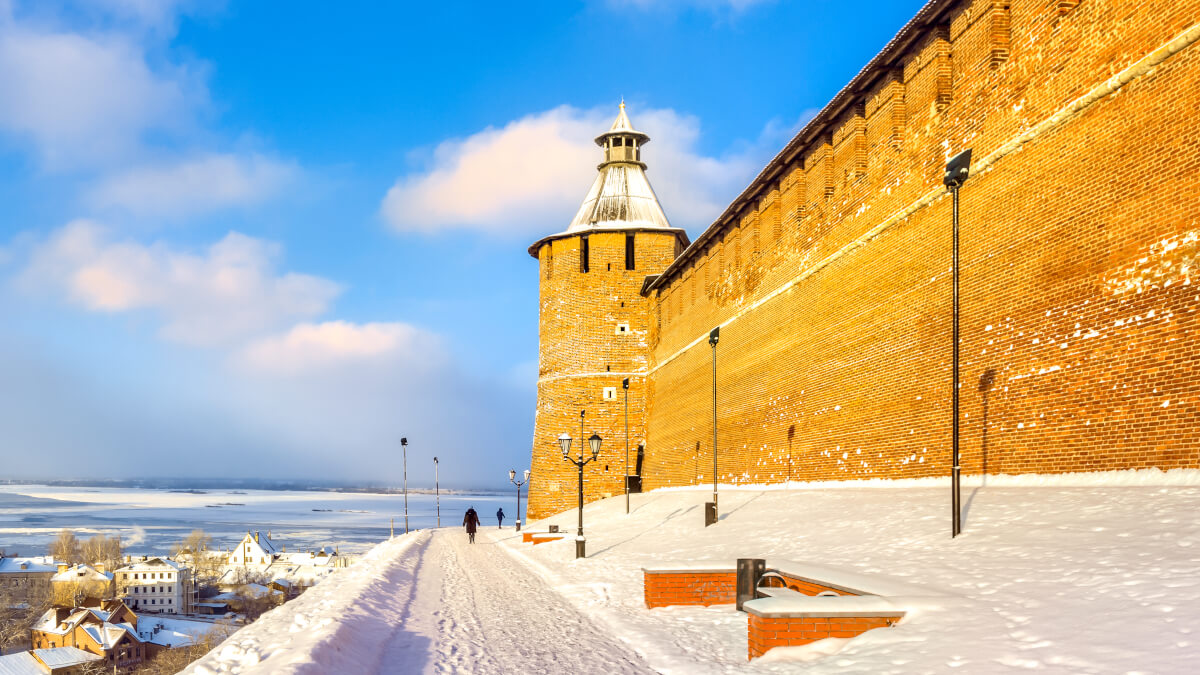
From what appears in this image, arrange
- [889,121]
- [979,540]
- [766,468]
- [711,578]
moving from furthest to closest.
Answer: [766,468] < [889,121] < [711,578] < [979,540]

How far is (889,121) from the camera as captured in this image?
16359 mm

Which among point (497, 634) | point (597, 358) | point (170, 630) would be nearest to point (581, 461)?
point (497, 634)

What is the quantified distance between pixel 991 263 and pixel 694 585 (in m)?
6.04

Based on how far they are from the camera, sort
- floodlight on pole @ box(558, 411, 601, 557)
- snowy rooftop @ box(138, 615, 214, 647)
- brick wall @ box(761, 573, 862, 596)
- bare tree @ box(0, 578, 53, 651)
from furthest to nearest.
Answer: bare tree @ box(0, 578, 53, 651) < snowy rooftop @ box(138, 615, 214, 647) < floodlight on pole @ box(558, 411, 601, 557) < brick wall @ box(761, 573, 862, 596)

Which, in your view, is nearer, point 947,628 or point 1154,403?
point 947,628

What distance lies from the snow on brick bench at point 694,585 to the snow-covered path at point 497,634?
0.87m

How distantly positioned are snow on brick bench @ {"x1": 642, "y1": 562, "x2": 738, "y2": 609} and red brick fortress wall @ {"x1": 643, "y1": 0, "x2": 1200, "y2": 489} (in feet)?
13.2

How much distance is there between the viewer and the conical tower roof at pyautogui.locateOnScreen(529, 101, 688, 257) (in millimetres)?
39594

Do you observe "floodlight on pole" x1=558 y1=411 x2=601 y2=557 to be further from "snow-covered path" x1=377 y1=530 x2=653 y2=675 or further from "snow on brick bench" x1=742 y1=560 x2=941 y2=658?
"snow on brick bench" x1=742 y1=560 x2=941 y2=658

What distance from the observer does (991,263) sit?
12.5m

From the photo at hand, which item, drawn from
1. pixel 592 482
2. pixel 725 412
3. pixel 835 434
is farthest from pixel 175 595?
pixel 835 434

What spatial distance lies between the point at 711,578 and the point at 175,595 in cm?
7418

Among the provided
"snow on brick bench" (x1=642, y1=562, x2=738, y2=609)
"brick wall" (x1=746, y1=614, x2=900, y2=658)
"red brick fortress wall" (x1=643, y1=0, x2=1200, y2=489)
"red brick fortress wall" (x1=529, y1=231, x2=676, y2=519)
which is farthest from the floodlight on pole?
"red brick fortress wall" (x1=529, y1=231, x2=676, y2=519)

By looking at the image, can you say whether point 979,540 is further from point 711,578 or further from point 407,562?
Answer: point 407,562
